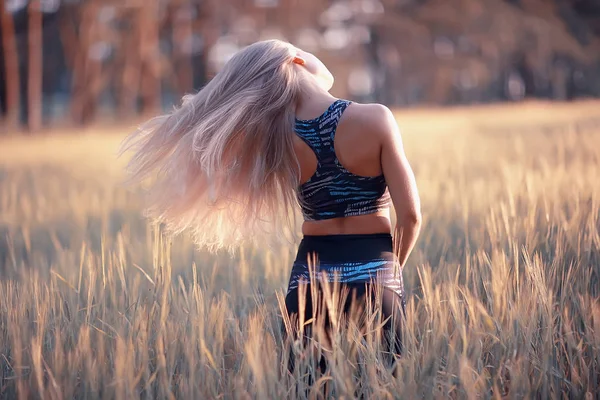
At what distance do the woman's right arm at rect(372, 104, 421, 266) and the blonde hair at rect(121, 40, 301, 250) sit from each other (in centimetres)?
32

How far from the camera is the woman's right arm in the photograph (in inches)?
86.3

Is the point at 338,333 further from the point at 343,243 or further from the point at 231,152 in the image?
the point at 231,152

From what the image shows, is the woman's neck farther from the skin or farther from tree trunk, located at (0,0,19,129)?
tree trunk, located at (0,0,19,129)

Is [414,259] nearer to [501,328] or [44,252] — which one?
[501,328]

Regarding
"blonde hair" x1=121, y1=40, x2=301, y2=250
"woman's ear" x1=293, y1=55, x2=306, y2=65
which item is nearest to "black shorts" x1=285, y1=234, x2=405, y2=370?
"blonde hair" x1=121, y1=40, x2=301, y2=250

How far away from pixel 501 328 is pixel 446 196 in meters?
3.00

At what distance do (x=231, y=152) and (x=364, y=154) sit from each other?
0.52m

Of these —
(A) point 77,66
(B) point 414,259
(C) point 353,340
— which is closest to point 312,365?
(C) point 353,340

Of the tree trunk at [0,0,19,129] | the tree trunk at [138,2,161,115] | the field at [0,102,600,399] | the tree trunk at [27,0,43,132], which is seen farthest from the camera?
the tree trunk at [138,2,161,115]

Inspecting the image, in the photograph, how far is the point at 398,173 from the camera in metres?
2.23

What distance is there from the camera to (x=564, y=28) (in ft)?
95.0

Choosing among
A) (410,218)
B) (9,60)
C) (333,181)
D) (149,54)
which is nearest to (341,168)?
(333,181)

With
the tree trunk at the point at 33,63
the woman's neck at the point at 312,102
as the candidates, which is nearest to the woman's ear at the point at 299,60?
the woman's neck at the point at 312,102

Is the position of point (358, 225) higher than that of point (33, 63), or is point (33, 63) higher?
point (33, 63)
